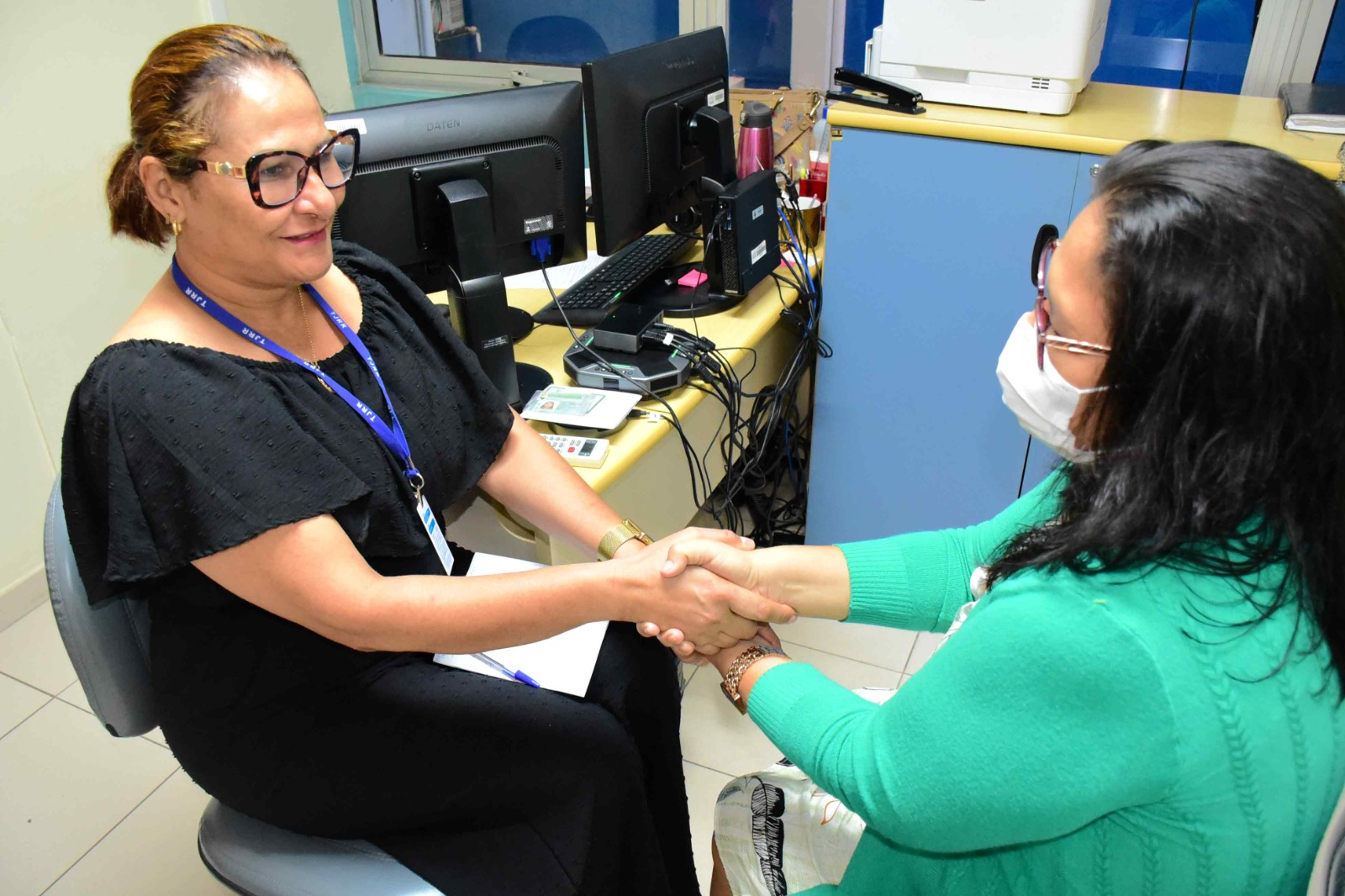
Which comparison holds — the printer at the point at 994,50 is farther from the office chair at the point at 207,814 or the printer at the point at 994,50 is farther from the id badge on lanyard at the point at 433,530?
the office chair at the point at 207,814

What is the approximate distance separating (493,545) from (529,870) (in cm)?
70

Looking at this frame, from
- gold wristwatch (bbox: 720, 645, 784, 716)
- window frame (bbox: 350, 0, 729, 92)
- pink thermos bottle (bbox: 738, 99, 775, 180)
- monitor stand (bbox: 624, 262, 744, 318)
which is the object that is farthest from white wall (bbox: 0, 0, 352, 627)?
gold wristwatch (bbox: 720, 645, 784, 716)

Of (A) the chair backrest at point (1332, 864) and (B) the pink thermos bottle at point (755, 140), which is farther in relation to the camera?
(B) the pink thermos bottle at point (755, 140)

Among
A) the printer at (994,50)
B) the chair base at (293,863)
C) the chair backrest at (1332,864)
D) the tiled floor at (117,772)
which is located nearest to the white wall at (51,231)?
the tiled floor at (117,772)

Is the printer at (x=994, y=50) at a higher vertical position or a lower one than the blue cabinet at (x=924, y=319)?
higher

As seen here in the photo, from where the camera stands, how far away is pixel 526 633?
1.16 m

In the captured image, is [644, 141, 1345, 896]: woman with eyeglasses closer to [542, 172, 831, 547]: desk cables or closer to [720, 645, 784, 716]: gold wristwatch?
[720, 645, 784, 716]: gold wristwatch

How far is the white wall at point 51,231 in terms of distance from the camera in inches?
83.5

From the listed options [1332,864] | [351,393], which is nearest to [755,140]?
[351,393]

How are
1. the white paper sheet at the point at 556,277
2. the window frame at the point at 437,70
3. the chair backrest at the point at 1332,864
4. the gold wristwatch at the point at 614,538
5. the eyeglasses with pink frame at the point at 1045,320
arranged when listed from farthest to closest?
1. the window frame at the point at 437,70
2. the white paper sheet at the point at 556,277
3. the gold wristwatch at the point at 614,538
4. the eyeglasses with pink frame at the point at 1045,320
5. the chair backrest at the point at 1332,864

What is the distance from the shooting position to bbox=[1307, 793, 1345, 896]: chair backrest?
26.5 inches

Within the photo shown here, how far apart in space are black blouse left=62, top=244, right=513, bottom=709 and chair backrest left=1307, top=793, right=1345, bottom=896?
947mm

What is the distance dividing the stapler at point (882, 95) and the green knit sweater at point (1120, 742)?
1352mm

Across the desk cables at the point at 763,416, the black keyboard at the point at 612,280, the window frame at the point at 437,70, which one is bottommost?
the desk cables at the point at 763,416
